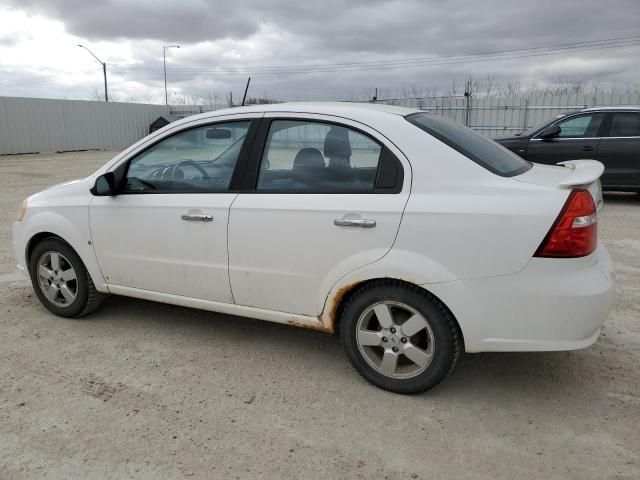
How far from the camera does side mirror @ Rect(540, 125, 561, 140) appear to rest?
9.34 m

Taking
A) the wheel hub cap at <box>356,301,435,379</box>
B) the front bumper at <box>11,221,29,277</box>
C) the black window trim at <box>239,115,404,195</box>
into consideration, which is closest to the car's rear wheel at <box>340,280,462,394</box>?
the wheel hub cap at <box>356,301,435,379</box>

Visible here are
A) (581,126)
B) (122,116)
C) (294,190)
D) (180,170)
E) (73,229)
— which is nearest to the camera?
(294,190)

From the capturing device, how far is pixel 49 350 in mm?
3752

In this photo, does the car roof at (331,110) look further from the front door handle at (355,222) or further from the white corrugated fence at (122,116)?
the white corrugated fence at (122,116)

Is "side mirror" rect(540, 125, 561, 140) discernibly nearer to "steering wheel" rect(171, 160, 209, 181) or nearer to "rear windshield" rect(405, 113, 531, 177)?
"rear windshield" rect(405, 113, 531, 177)

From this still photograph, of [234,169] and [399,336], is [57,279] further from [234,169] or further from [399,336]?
[399,336]

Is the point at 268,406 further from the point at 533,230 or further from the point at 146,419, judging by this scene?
the point at 533,230

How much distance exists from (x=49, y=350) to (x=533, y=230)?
10.7 ft

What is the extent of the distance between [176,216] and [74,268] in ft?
3.87

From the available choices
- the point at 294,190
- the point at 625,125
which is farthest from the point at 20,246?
the point at 625,125

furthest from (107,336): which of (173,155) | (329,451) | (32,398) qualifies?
(329,451)

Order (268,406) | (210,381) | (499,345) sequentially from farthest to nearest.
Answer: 1. (210,381)
2. (268,406)
3. (499,345)

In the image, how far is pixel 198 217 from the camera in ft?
11.3

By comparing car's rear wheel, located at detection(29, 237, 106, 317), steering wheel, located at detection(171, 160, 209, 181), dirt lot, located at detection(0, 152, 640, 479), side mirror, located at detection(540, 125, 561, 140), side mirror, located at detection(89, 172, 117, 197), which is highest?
side mirror, located at detection(540, 125, 561, 140)
